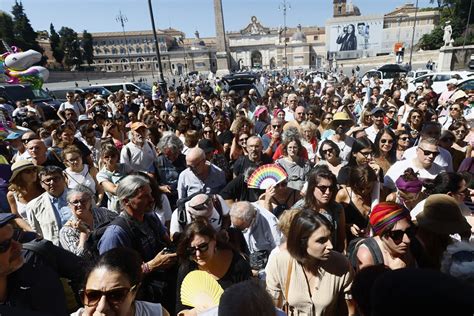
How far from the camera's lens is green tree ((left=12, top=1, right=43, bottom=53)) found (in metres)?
57.3

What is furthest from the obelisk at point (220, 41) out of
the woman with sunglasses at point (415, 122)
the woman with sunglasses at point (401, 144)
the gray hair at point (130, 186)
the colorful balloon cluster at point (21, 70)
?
the gray hair at point (130, 186)

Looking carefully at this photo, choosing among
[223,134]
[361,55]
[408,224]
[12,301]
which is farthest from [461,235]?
[361,55]

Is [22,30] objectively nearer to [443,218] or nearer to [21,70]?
[21,70]

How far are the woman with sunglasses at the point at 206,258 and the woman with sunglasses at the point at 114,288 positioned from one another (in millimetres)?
414

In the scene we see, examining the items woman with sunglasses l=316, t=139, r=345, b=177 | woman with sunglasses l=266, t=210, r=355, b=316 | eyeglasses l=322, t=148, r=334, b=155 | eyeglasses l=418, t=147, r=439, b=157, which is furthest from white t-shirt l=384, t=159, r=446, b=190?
woman with sunglasses l=266, t=210, r=355, b=316

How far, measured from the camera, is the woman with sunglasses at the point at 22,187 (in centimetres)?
327

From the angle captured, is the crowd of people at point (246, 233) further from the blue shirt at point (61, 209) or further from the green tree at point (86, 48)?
the green tree at point (86, 48)

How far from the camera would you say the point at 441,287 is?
3.28 feet

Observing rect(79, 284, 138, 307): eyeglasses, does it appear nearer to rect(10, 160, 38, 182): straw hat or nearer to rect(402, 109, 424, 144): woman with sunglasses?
rect(10, 160, 38, 182): straw hat

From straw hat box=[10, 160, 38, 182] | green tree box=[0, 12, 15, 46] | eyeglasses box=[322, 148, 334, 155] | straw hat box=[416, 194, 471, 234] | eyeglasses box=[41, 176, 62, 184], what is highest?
green tree box=[0, 12, 15, 46]

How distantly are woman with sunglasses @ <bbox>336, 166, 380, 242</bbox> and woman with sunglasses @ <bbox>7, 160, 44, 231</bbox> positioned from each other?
3245mm

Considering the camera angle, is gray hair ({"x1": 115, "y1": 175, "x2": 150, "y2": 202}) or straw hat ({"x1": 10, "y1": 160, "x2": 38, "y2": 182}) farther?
straw hat ({"x1": 10, "y1": 160, "x2": 38, "y2": 182})

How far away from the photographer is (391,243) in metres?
2.10

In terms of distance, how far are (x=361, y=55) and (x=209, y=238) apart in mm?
81092
